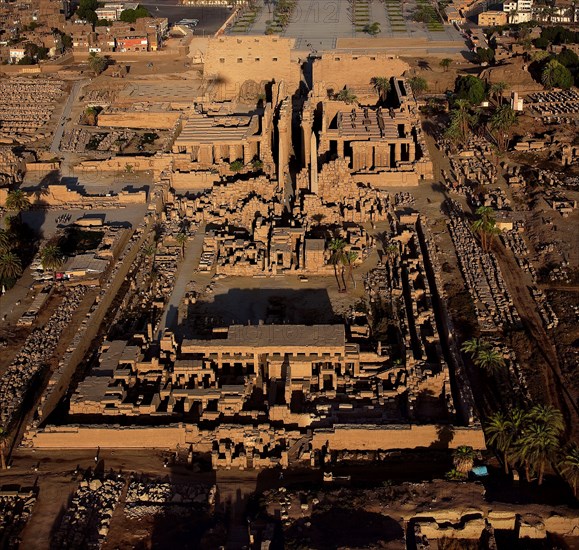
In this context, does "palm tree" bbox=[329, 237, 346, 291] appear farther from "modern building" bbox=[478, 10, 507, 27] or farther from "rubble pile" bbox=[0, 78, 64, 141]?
"modern building" bbox=[478, 10, 507, 27]

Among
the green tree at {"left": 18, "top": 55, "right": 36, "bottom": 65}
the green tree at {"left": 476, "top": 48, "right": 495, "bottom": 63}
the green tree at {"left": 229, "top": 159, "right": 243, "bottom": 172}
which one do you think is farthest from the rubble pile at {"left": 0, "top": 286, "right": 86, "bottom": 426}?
the green tree at {"left": 18, "top": 55, "right": 36, "bottom": 65}

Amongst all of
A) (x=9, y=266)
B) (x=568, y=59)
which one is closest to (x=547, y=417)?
(x=9, y=266)

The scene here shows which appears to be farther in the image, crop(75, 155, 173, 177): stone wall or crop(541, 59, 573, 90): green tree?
crop(541, 59, 573, 90): green tree

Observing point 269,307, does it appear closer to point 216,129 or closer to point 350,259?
point 350,259

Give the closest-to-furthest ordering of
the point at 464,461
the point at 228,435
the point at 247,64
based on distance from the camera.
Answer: the point at 464,461 → the point at 228,435 → the point at 247,64

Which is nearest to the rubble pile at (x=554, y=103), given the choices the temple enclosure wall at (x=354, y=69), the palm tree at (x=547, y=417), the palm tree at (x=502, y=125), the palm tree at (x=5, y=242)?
the palm tree at (x=502, y=125)

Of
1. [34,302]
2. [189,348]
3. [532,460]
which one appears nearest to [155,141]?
[34,302]
